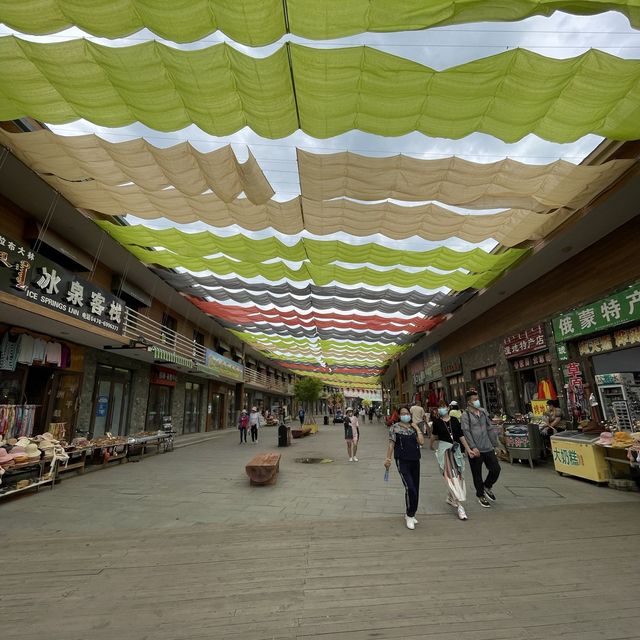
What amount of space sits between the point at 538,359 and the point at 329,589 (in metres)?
10.4

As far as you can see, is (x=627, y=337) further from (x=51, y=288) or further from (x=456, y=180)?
(x=51, y=288)

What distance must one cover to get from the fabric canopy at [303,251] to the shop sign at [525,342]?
96.5 inches

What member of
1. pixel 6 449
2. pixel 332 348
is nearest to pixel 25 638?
pixel 6 449

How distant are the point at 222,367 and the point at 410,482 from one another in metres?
17.1

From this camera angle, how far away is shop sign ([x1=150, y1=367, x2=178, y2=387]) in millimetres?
15135

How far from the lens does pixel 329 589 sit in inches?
119

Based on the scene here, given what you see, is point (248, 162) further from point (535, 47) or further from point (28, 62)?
point (535, 47)

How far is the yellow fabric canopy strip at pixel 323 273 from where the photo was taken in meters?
10.7

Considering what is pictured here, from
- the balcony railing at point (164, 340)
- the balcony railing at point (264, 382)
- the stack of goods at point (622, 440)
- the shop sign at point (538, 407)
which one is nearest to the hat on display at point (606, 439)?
the stack of goods at point (622, 440)

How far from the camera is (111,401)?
12.4 metres

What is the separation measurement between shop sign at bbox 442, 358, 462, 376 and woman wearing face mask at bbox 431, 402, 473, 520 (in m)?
11.7

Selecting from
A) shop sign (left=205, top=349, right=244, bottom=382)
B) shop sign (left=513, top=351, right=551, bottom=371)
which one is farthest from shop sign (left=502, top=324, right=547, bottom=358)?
shop sign (left=205, top=349, right=244, bottom=382)

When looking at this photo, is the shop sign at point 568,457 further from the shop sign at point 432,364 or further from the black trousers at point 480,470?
the shop sign at point 432,364

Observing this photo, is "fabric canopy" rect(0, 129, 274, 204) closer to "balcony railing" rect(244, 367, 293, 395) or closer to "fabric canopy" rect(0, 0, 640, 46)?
"fabric canopy" rect(0, 0, 640, 46)
